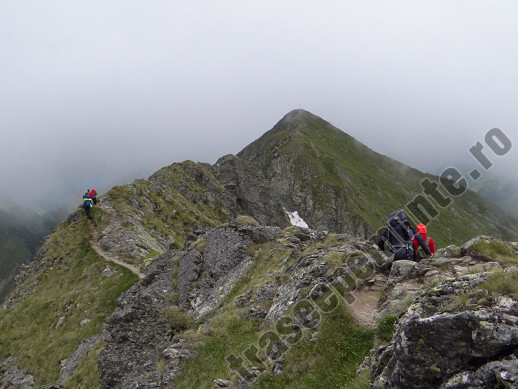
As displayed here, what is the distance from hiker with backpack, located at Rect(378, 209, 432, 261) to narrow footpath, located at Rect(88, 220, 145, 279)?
28.4 meters

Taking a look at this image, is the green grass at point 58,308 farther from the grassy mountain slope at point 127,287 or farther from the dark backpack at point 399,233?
the dark backpack at point 399,233

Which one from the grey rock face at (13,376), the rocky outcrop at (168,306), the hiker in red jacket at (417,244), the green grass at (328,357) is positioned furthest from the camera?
the grey rock face at (13,376)

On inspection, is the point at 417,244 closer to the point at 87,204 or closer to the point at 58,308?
the point at 58,308

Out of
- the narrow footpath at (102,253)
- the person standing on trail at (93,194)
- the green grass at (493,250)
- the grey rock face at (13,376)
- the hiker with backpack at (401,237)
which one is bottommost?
the green grass at (493,250)

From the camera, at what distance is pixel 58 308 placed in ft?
122

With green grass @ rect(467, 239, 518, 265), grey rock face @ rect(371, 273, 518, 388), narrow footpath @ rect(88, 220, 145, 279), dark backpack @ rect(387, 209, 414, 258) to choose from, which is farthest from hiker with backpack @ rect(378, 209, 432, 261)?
narrow footpath @ rect(88, 220, 145, 279)

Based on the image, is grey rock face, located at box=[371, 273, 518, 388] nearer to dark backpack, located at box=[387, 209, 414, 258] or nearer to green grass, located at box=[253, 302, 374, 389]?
green grass, located at box=[253, 302, 374, 389]


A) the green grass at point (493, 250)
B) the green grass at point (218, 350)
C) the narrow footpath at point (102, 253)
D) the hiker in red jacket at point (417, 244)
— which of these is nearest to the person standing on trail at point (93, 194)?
the narrow footpath at point (102, 253)

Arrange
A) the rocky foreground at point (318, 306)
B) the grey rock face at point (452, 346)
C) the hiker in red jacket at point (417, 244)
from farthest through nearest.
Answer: the hiker in red jacket at point (417, 244) → the rocky foreground at point (318, 306) → the grey rock face at point (452, 346)

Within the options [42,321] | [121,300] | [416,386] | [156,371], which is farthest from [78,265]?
[416,386]

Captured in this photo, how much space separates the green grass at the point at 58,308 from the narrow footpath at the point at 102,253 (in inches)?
24.6

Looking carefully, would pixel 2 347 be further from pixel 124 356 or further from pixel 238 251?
pixel 238 251

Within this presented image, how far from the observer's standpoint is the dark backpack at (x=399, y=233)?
15234 millimetres

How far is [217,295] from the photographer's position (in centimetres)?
2516
